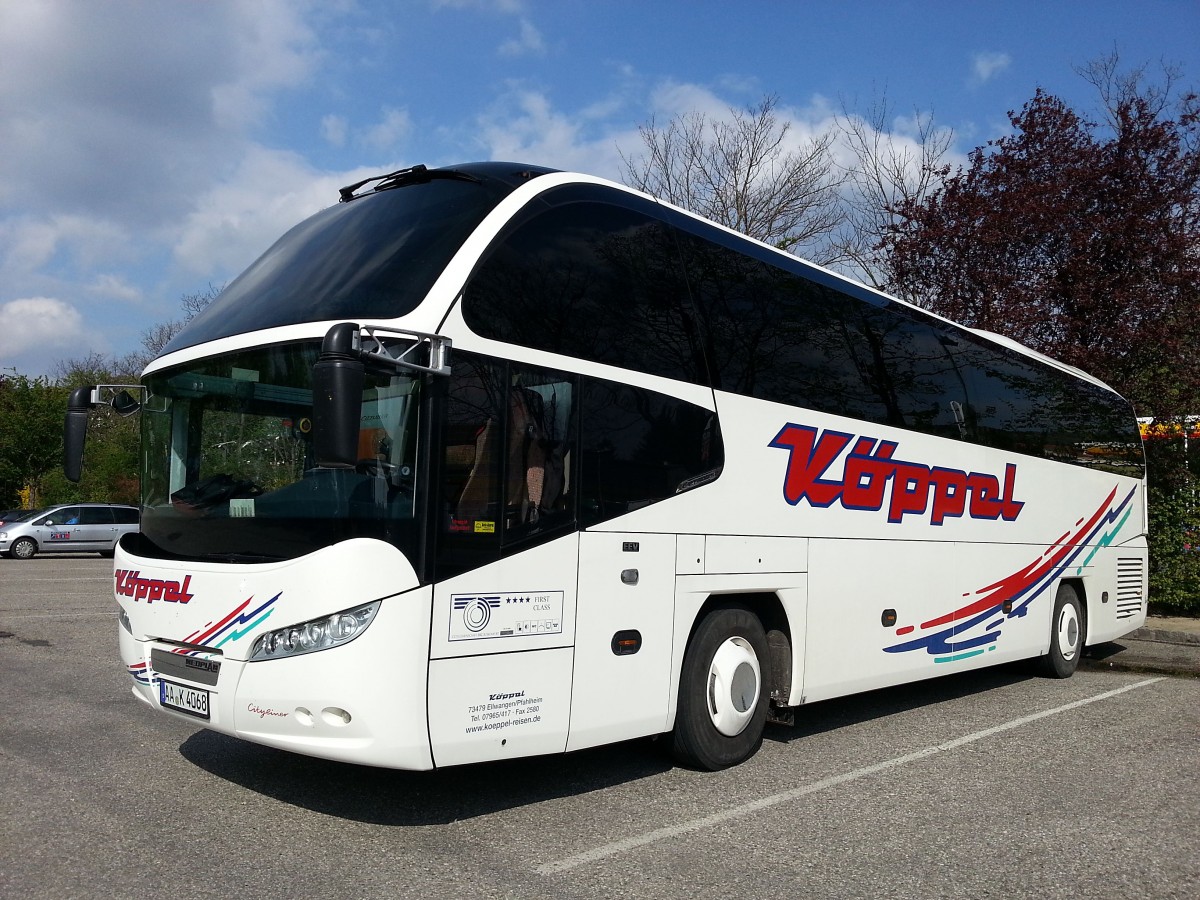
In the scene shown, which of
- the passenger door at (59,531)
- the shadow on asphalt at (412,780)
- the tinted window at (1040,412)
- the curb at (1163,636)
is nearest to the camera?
the shadow on asphalt at (412,780)

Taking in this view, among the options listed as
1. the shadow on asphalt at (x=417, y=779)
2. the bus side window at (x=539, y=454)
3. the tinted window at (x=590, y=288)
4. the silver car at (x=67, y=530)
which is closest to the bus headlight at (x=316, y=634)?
the bus side window at (x=539, y=454)

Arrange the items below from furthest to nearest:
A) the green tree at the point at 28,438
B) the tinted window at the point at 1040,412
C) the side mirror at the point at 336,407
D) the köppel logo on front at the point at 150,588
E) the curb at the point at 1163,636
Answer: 1. the green tree at the point at 28,438
2. the curb at the point at 1163,636
3. the tinted window at the point at 1040,412
4. the köppel logo on front at the point at 150,588
5. the side mirror at the point at 336,407

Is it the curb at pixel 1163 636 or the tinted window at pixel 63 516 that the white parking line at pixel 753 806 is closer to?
the curb at pixel 1163 636

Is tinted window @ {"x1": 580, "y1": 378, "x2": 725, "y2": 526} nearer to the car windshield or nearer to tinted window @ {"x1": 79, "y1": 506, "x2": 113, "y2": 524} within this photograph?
tinted window @ {"x1": 79, "y1": 506, "x2": 113, "y2": 524}

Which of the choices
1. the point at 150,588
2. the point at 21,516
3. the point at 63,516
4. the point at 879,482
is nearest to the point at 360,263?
the point at 150,588

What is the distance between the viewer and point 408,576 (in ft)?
16.2

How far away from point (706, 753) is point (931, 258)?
1359 centimetres

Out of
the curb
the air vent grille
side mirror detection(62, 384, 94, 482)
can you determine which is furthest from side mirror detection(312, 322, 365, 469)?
the curb

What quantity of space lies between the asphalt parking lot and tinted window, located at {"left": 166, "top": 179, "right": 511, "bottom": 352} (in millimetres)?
2618

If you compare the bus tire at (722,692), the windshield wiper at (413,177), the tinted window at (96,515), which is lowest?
the tinted window at (96,515)

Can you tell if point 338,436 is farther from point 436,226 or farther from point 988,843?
point 988,843

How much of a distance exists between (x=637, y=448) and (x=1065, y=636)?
7510 millimetres

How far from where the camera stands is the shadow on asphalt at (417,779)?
5.73m

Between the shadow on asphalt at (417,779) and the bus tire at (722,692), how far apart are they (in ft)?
0.92
